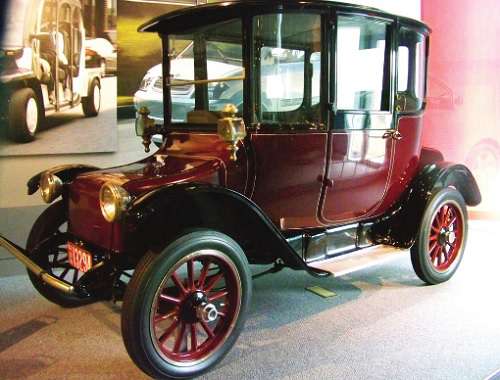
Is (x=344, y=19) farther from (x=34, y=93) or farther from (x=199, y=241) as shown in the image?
(x=34, y=93)

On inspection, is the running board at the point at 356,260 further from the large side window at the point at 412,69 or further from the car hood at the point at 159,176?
the large side window at the point at 412,69

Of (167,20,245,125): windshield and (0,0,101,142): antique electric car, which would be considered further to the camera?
(0,0,101,142): antique electric car

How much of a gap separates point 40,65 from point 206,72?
1623 millimetres

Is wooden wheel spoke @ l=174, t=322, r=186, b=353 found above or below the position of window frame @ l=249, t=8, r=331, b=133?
below

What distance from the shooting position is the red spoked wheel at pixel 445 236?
3201mm

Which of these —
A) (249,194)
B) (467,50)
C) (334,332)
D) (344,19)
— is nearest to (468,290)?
(334,332)

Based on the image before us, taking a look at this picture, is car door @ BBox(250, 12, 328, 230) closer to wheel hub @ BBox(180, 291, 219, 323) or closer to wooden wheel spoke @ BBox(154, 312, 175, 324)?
wheel hub @ BBox(180, 291, 219, 323)

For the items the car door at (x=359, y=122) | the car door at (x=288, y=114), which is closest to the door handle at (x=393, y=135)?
the car door at (x=359, y=122)

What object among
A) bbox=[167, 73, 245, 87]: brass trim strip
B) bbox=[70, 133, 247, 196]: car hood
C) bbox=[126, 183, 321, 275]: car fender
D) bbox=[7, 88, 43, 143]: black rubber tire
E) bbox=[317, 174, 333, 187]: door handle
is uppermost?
bbox=[167, 73, 245, 87]: brass trim strip

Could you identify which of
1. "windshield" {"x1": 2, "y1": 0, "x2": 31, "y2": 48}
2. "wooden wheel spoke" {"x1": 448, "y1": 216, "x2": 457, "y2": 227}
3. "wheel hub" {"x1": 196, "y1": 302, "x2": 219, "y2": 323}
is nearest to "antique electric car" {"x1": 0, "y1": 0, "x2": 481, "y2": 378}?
"wheel hub" {"x1": 196, "y1": 302, "x2": 219, "y2": 323}

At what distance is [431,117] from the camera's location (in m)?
4.80

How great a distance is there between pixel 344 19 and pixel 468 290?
6.03 ft

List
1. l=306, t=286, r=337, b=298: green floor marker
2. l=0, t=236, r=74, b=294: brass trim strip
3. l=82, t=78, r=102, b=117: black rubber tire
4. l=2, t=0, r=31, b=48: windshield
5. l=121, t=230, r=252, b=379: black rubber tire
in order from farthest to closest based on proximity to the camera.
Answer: l=82, t=78, r=102, b=117: black rubber tire < l=2, t=0, r=31, b=48: windshield < l=306, t=286, r=337, b=298: green floor marker < l=0, t=236, r=74, b=294: brass trim strip < l=121, t=230, r=252, b=379: black rubber tire

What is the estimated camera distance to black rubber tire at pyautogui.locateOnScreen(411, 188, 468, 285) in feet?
9.93
